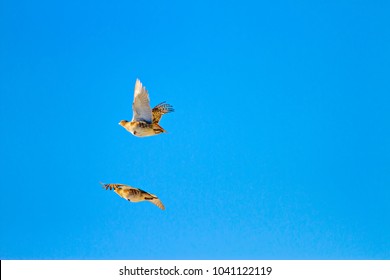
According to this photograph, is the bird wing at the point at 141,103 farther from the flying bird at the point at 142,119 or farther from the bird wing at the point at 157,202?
the bird wing at the point at 157,202

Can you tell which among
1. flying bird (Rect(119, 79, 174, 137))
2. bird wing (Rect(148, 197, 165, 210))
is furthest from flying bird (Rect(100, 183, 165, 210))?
flying bird (Rect(119, 79, 174, 137))

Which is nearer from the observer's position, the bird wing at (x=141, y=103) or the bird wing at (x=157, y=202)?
the bird wing at (x=141, y=103)

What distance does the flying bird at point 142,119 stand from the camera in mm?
9109

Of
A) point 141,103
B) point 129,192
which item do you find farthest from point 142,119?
point 129,192

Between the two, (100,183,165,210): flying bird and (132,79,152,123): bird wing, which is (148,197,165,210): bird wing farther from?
(132,79,152,123): bird wing

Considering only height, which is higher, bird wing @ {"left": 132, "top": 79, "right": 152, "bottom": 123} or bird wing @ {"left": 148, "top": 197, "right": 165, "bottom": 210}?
bird wing @ {"left": 132, "top": 79, "right": 152, "bottom": 123}

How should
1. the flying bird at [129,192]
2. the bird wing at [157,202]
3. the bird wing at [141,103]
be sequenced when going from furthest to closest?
the bird wing at [157,202] < the bird wing at [141,103] < the flying bird at [129,192]

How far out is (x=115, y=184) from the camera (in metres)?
8.84

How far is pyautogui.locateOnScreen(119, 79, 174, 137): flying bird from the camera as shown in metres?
9.11

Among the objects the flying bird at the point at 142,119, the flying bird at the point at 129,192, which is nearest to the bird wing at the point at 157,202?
the flying bird at the point at 129,192
